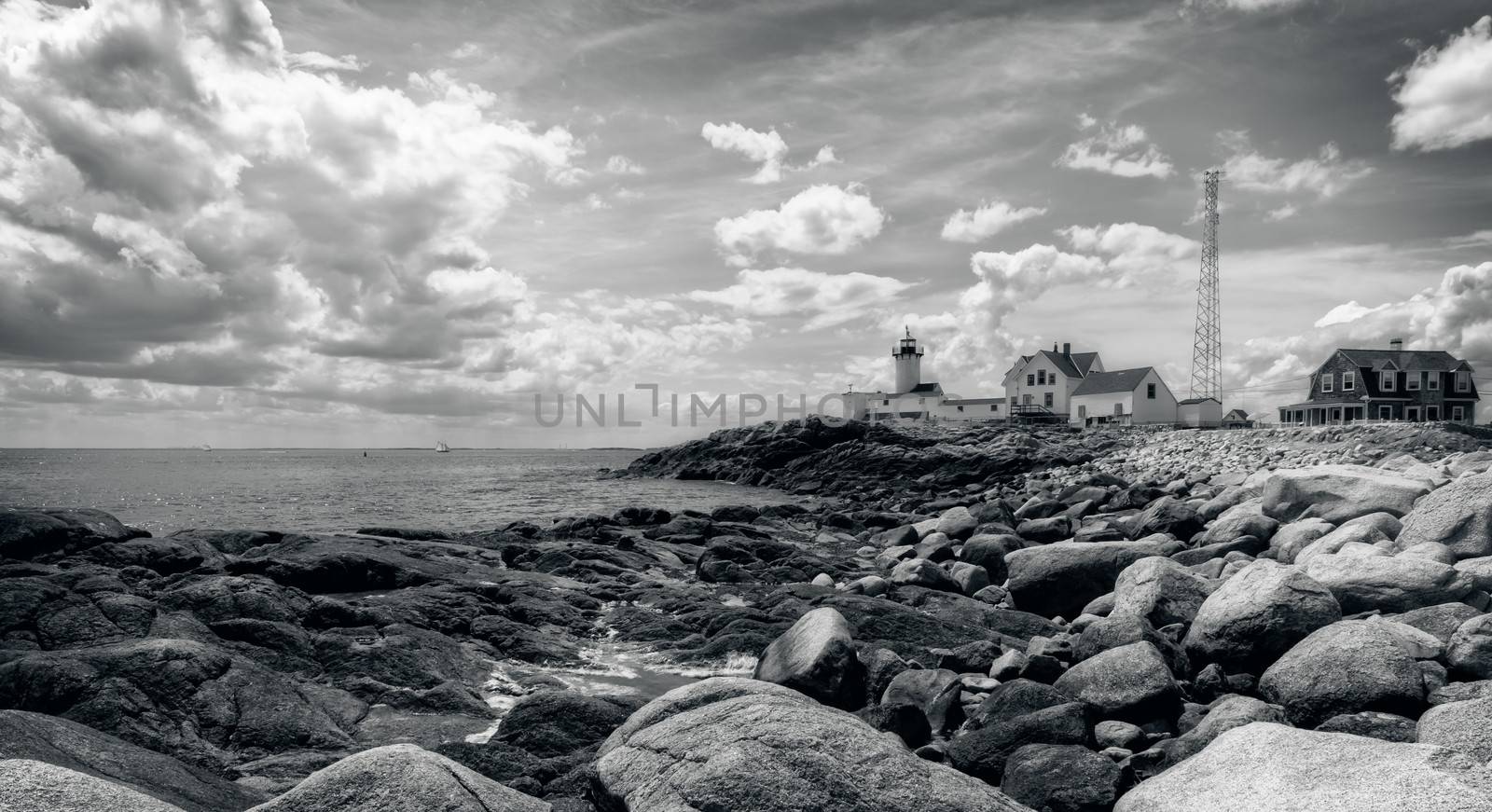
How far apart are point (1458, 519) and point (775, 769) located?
12004 mm

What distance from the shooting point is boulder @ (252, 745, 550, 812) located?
416 cm

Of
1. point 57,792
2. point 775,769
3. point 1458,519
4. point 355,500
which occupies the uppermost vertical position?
point 1458,519

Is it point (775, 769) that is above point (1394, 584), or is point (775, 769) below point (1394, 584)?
above

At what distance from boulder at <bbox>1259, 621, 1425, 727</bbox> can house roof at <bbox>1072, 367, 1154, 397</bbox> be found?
52560 millimetres

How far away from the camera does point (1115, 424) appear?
54031 mm

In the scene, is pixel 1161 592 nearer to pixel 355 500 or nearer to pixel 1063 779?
pixel 1063 779

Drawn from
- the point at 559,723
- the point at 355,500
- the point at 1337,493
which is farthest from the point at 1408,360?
the point at 355,500

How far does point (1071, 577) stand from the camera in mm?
13078

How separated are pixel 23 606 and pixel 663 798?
29.8 ft

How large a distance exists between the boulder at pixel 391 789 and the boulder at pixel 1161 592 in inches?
319

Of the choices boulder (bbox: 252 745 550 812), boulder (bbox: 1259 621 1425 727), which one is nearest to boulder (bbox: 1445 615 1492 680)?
boulder (bbox: 1259 621 1425 727)

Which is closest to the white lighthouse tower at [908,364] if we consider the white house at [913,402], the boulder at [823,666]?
the white house at [913,402]

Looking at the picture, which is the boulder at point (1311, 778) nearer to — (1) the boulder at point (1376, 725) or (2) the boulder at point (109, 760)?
(1) the boulder at point (1376, 725)

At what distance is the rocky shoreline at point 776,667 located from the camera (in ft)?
15.7
